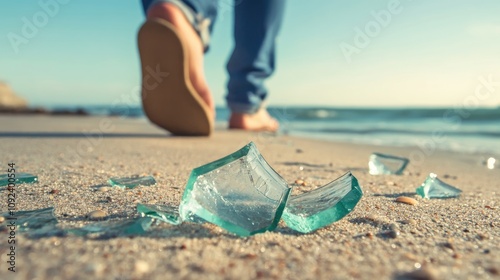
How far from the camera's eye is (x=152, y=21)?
2293mm

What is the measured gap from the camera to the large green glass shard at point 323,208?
76 cm

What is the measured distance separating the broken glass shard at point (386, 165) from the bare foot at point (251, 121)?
6.48 ft

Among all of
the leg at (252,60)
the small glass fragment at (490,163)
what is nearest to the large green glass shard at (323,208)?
the small glass fragment at (490,163)

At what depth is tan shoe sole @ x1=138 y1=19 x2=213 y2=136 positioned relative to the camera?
232 cm

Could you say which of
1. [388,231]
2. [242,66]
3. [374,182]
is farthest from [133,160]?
[242,66]

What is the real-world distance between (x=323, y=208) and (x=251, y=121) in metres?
2.87

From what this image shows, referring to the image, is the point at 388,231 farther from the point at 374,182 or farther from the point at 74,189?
the point at 74,189

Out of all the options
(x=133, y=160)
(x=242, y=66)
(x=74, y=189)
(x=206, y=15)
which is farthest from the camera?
(x=242, y=66)

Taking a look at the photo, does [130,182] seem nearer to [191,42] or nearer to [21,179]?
[21,179]

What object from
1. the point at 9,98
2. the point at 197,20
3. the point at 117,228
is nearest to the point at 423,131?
the point at 197,20

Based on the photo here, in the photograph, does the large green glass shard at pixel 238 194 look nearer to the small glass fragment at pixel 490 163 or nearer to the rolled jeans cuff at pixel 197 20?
the rolled jeans cuff at pixel 197 20

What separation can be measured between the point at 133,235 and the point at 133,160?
1.10 m

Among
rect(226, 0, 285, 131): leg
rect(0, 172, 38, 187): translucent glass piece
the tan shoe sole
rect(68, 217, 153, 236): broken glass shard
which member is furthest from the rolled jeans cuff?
rect(68, 217, 153, 236): broken glass shard

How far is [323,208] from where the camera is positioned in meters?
0.79
